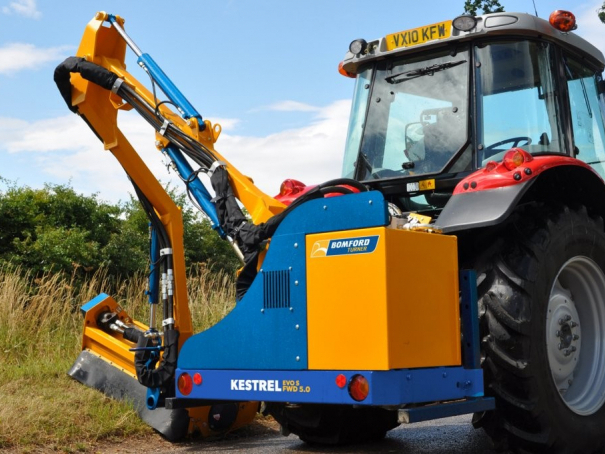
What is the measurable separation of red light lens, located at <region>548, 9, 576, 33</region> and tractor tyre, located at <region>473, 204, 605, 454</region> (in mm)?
1361

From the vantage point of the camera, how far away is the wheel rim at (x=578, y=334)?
14.9ft

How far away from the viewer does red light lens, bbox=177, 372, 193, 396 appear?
440 cm

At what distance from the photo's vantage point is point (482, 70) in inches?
205

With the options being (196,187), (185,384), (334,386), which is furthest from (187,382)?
(196,187)

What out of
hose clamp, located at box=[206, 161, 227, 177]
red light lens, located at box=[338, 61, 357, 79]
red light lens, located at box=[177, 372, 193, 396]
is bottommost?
red light lens, located at box=[177, 372, 193, 396]

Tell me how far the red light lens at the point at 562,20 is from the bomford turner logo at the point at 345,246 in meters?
2.56

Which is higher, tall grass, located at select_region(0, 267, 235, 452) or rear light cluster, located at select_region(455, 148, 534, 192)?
rear light cluster, located at select_region(455, 148, 534, 192)

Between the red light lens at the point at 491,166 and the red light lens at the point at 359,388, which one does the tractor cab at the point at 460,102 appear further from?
the red light lens at the point at 359,388

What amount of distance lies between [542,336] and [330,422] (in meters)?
1.74

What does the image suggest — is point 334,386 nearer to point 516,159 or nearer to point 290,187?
point 516,159

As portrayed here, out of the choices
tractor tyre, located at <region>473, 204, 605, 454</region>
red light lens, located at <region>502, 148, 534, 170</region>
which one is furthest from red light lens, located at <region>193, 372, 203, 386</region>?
red light lens, located at <region>502, 148, 534, 170</region>

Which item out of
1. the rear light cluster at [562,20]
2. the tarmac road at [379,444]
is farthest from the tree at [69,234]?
the rear light cluster at [562,20]

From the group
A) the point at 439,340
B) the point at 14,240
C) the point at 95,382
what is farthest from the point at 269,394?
the point at 14,240

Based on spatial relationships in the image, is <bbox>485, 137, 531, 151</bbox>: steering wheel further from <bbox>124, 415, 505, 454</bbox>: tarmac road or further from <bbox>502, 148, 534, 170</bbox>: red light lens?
<bbox>124, 415, 505, 454</bbox>: tarmac road
